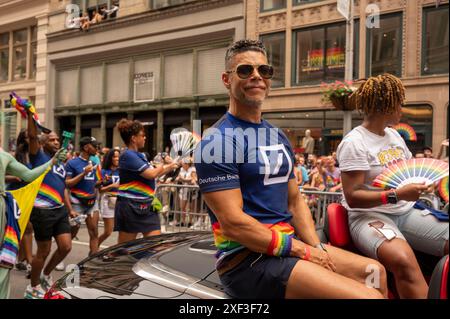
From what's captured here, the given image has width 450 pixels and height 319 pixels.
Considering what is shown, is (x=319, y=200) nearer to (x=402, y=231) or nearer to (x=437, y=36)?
(x=402, y=231)

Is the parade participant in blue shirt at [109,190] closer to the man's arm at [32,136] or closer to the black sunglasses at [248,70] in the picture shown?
the man's arm at [32,136]

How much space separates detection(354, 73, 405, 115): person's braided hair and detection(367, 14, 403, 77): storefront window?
0.07m

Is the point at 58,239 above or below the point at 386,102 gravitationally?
below

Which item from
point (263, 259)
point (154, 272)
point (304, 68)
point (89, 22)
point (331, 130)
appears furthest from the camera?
point (89, 22)

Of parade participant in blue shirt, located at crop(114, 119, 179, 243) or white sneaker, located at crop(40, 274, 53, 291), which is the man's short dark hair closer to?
parade participant in blue shirt, located at crop(114, 119, 179, 243)

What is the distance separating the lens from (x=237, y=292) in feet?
6.33

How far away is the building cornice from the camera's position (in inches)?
331

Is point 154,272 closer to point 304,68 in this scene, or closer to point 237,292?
point 237,292

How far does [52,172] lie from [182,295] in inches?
157

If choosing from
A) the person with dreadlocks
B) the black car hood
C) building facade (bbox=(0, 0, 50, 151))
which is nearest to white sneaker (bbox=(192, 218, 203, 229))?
building facade (bbox=(0, 0, 50, 151))

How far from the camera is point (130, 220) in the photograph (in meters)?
5.15

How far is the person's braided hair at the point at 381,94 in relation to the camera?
2369mm

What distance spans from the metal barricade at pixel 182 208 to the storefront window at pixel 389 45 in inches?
151

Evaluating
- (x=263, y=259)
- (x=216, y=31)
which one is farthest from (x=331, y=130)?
(x=216, y=31)
